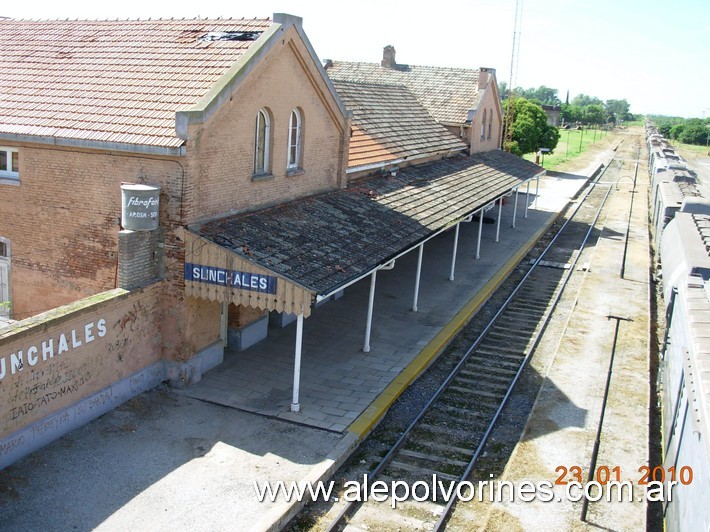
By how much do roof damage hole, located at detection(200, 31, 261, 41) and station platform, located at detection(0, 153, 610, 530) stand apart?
6.39m

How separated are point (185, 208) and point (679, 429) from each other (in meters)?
8.26

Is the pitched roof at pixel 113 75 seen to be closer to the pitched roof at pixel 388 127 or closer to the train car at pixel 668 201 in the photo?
the pitched roof at pixel 388 127

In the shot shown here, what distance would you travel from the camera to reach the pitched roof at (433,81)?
30.3 metres

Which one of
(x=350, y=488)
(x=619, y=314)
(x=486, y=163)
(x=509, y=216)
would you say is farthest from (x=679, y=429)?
(x=509, y=216)

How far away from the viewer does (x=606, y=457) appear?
11.0m

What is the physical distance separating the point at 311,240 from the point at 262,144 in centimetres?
238

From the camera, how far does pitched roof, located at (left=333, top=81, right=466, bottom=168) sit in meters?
20.4

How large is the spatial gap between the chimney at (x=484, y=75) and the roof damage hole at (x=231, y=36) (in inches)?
743

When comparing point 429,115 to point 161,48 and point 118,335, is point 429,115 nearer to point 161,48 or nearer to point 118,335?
point 161,48

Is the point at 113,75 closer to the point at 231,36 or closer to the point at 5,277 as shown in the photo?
the point at 231,36

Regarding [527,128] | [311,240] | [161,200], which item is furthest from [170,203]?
[527,128]

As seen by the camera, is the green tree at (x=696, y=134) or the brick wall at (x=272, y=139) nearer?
the brick wall at (x=272, y=139)

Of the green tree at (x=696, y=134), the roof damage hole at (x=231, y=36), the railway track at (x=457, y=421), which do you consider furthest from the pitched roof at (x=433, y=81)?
the green tree at (x=696, y=134)

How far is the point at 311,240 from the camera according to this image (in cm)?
1316
